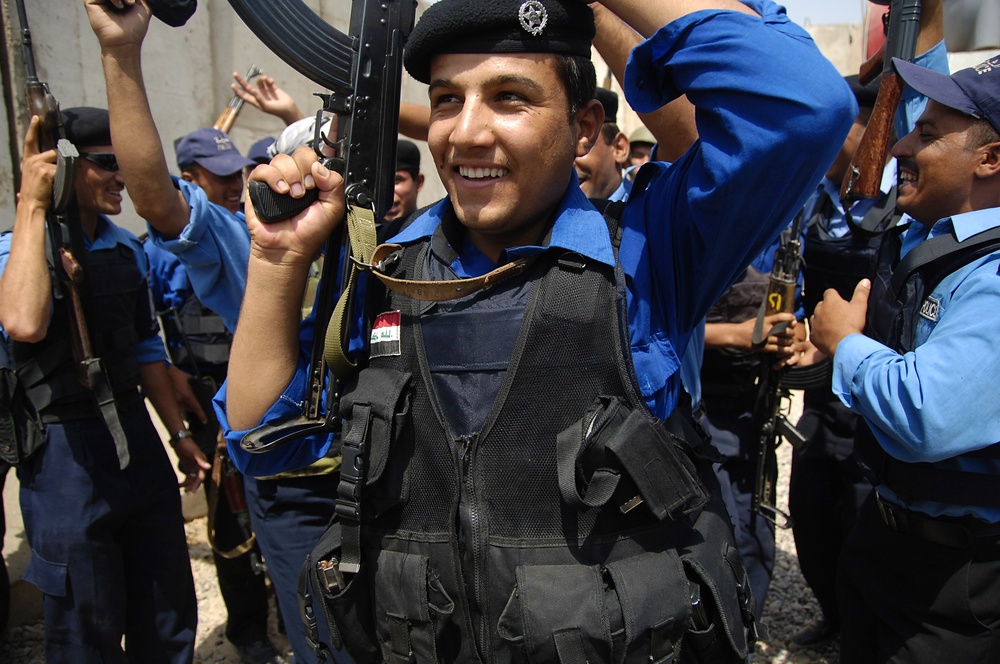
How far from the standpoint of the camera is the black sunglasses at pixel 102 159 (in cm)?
264

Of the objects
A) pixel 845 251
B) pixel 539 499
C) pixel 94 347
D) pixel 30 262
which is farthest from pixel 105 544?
pixel 845 251

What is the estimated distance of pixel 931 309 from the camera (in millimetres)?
1836

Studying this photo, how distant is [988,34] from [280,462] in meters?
9.41

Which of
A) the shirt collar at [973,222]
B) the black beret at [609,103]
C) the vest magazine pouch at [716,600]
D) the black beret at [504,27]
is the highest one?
the black beret at [609,103]

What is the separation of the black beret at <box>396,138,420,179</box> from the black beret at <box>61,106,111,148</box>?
1.30m

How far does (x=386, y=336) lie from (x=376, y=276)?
0.42 ft

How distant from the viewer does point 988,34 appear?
7.94 m

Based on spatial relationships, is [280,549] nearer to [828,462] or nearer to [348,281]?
[348,281]

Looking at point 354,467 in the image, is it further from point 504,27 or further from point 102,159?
point 102,159

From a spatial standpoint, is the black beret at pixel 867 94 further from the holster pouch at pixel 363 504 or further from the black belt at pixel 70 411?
the black belt at pixel 70 411

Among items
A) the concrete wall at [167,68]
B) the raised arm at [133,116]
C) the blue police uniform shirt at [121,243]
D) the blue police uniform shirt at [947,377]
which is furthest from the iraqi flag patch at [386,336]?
the concrete wall at [167,68]

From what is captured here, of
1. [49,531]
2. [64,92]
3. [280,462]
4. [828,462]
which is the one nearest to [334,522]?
[280,462]

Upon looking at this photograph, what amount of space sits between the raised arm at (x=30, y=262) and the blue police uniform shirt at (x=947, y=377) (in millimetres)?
2502

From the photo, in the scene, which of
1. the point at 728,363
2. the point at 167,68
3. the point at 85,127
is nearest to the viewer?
the point at 85,127
